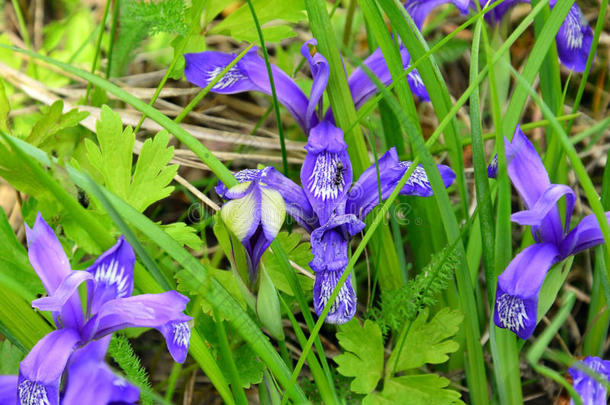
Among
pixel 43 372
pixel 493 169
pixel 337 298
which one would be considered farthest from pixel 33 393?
pixel 493 169

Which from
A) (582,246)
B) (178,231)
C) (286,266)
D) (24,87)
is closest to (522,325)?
(582,246)

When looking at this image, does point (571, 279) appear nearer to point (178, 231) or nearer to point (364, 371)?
point (364, 371)

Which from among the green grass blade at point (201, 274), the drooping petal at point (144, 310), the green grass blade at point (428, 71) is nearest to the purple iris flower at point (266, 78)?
the green grass blade at point (428, 71)

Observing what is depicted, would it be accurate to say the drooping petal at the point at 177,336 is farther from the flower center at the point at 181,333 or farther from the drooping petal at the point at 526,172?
the drooping petal at the point at 526,172

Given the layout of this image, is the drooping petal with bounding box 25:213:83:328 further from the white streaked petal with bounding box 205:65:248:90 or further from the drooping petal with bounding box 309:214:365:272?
the white streaked petal with bounding box 205:65:248:90

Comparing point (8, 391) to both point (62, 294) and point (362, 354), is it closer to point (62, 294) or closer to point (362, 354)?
point (62, 294)
